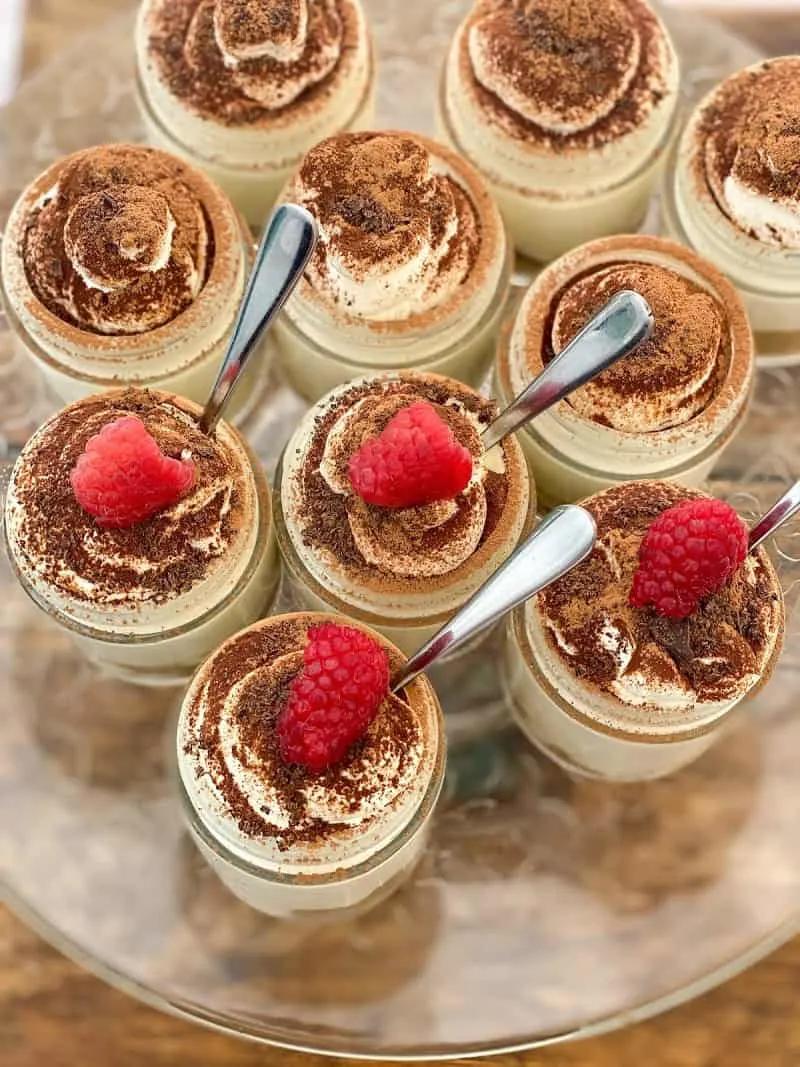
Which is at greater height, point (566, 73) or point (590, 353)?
point (566, 73)

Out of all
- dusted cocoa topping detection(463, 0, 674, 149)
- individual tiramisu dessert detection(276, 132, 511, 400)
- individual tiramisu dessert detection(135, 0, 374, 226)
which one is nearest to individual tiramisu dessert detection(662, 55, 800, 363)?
dusted cocoa topping detection(463, 0, 674, 149)

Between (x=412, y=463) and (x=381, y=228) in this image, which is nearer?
(x=412, y=463)

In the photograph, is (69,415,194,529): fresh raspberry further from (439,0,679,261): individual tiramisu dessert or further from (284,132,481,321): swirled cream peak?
(439,0,679,261): individual tiramisu dessert

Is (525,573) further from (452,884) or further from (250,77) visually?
(250,77)

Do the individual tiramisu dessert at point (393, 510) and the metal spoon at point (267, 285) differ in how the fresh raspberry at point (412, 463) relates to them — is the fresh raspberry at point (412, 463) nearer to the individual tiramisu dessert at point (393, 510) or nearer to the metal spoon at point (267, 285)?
the individual tiramisu dessert at point (393, 510)

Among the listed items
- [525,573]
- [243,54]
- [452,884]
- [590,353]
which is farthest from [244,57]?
[452,884]

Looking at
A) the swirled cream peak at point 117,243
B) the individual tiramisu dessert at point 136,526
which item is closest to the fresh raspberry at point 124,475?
the individual tiramisu dessert at point 136,526
